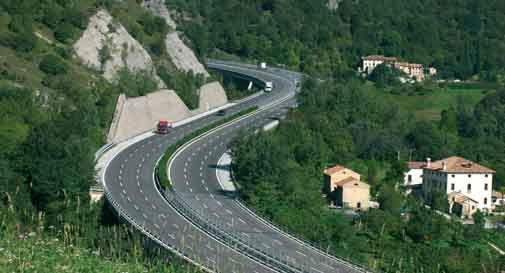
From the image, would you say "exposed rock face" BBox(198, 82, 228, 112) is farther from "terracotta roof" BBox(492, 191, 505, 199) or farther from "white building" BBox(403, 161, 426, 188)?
"terracotta roof" BBox(492, 191, 505, 199)

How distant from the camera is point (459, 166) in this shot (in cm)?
6312

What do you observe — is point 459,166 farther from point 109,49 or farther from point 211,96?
point 211,96

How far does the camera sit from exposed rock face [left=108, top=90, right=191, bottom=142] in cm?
6425

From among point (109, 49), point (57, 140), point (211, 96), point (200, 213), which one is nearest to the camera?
point (200, 213)

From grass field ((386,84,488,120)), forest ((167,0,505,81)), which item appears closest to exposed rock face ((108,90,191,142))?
grass field ((386,84,488,120))

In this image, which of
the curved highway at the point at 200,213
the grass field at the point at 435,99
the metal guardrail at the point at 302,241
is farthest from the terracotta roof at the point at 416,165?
the grass field at the point at 435,99

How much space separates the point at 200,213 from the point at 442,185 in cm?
2217

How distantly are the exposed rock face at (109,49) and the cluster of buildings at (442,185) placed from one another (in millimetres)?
18170

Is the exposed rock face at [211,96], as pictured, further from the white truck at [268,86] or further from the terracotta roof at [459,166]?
the terracotta roof at [459,166]

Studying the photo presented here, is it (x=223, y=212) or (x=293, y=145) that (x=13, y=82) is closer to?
(x=293, y=145)

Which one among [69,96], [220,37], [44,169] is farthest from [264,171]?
[220,37]

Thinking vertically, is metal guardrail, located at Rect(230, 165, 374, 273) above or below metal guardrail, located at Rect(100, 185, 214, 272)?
below

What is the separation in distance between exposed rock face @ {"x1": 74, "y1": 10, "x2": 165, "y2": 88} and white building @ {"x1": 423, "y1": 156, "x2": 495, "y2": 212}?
64.8 ft

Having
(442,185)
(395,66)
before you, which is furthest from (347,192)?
(395,66)
